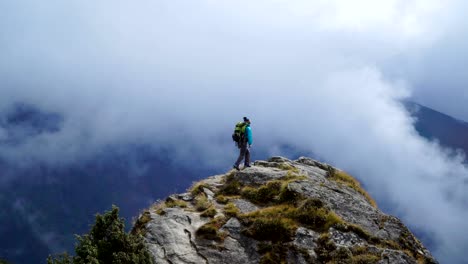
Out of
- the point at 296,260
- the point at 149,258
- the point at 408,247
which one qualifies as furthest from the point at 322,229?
the point at 149,258

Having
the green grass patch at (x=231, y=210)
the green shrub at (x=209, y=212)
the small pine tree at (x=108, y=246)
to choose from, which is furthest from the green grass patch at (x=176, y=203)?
the small pine tree at (x=108, y=246)

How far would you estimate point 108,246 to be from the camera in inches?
653

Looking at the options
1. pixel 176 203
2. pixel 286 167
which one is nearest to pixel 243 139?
pixel 286 167

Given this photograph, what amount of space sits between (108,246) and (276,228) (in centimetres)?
758

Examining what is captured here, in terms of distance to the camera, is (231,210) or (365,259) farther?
(231,210)

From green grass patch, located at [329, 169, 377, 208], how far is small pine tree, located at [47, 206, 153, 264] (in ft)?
53.6

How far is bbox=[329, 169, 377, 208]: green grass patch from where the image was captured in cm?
2823

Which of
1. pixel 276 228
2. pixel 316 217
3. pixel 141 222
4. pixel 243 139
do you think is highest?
pixel 243 139

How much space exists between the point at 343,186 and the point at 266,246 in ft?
36.0

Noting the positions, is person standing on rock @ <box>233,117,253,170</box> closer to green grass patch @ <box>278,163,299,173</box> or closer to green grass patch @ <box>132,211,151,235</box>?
green grass patch @ <box>278,163,299,173</box>

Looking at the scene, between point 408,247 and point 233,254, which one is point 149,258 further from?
point 408,247

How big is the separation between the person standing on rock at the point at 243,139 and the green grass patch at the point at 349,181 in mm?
6345

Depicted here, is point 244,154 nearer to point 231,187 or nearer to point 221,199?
point 231,187

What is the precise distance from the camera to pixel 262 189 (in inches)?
975
